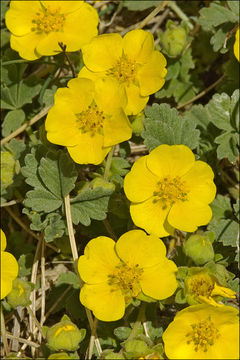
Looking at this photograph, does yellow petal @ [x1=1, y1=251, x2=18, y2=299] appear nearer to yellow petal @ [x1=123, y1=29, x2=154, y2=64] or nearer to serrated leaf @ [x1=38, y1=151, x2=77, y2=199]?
serrated leaf @ [x1=38, y1=151, x2=77, y2=199]

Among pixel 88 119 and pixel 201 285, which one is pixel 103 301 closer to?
pixel 201 285

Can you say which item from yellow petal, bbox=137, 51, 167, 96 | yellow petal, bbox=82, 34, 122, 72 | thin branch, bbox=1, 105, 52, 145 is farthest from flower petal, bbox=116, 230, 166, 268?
thin branch, bbox=1, 105, 52, 145

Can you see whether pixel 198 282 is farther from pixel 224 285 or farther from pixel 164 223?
pixel 164 223

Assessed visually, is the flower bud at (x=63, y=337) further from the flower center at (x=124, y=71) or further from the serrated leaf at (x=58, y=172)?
the flower center at (x=124, y=71)

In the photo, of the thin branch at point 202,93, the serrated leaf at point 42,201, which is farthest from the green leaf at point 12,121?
the thin branch at point 202,93

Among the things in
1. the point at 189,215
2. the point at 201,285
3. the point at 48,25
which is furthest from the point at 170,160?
the point at 48,25

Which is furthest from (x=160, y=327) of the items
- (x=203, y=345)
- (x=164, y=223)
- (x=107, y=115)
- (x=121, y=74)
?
(x=121, y=74)
